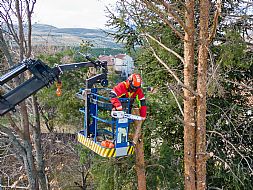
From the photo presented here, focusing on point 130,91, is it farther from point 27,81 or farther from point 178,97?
point 178,97

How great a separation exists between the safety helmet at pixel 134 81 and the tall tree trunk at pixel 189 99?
0.91 m

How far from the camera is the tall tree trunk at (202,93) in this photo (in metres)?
5.48

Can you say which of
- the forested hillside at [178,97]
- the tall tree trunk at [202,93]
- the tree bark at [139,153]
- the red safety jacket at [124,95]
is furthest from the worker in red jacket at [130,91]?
the tall tree trunk at [202,93]

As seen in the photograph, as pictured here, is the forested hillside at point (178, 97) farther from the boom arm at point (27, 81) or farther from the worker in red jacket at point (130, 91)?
the worker in red jacket at point (130, 91)

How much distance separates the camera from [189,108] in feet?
19.5

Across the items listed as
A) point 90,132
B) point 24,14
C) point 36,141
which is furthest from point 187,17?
point 36,141

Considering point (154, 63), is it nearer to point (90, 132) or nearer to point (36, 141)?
point (90, 132)

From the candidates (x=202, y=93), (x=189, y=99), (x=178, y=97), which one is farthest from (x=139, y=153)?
(x=178, y=97)

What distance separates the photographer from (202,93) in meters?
5.75

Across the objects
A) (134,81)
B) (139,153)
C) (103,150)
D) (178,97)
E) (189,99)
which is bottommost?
(139,153)

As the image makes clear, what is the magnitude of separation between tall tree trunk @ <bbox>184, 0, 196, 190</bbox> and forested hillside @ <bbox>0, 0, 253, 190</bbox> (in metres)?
0.02

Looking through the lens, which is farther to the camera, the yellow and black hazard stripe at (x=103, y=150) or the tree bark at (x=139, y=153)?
the tree bark at (x=139, y=153)

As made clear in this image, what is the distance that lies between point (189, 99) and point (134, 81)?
1093mm

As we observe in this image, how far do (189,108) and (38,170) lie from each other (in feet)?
21.2
